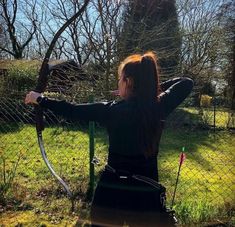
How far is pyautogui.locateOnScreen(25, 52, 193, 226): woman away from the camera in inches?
96.5

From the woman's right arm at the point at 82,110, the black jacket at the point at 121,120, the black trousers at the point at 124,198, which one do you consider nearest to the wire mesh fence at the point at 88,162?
the black trousers at the point at 124,198

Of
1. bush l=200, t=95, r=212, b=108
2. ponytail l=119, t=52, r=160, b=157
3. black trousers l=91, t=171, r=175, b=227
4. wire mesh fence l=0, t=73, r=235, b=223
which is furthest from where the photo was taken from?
bush l=200, t=95, r=212, b=108

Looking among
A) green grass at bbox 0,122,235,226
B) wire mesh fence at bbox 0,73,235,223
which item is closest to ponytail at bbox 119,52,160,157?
wire mesh fence at bbox 0,73,235,223

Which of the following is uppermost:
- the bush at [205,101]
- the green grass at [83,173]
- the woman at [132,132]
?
the woman at [132,132]

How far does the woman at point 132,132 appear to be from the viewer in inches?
96.5

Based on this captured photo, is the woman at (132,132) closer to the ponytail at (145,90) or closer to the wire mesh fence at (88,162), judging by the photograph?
the ponytail at (145,90)

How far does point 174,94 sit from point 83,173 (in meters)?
3.75

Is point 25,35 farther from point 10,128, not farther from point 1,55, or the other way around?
point 10,128

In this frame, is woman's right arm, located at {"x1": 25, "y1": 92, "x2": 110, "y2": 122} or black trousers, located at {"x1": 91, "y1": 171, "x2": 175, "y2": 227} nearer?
woman's right arm, located at {"x1": 25, "y1": 92, "x2": 110, "y2": 122}

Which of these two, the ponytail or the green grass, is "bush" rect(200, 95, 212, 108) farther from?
the ponytail

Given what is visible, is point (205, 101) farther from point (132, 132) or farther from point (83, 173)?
point (132, 132)

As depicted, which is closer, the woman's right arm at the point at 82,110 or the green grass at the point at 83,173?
the woman's right arm at the point at 82,110

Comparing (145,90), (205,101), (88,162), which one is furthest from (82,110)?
(205,101)

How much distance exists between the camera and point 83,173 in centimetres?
617
